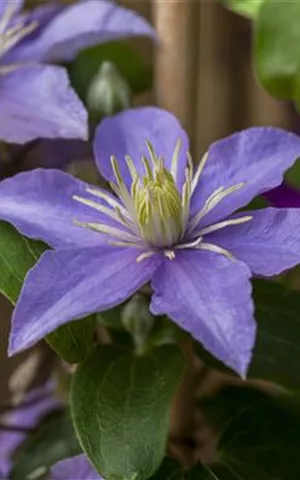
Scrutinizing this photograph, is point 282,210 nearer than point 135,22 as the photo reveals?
Yes

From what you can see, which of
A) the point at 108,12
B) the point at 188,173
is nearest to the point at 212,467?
the point at 188,173

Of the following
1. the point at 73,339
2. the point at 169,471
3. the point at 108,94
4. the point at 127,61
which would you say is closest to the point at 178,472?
the point at 169,471

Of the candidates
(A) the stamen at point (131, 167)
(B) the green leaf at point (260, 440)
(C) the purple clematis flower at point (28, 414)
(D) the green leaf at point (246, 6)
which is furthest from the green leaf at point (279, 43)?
(C) the purple clematis flower at point (28, 414)

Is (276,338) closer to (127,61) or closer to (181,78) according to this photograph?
(181,78)

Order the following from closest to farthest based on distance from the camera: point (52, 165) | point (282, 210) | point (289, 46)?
1. point (282, 210)
2. point (289, 46)
3. point (52, 165)

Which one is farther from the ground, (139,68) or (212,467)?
(139,68)

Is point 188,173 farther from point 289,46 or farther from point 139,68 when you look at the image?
point 139,68

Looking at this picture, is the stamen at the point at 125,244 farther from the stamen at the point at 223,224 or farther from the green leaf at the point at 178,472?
the green leaf at the point at 178,472

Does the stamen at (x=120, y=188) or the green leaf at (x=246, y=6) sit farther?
the green leaf at (x=246, y=6)
